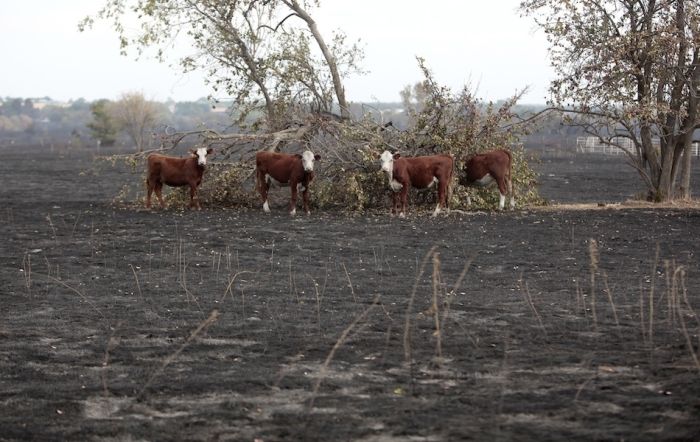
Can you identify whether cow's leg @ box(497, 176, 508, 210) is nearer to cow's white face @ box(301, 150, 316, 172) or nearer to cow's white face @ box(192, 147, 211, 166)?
cow's white face @ box(301, 150, 316, 172)

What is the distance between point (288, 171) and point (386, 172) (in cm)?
208

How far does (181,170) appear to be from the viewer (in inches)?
843

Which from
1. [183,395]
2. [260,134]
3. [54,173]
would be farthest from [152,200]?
[54,173]

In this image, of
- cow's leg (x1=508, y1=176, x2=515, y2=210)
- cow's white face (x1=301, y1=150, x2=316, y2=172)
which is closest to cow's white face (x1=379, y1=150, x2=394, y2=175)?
cow's white face (x1=301, y1=150, x2=316, y2=172)

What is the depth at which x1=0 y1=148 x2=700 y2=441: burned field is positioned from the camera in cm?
633

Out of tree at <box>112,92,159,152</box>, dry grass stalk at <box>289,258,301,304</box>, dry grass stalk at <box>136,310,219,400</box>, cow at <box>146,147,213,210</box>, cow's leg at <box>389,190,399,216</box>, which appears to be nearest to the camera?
dry grass stalk at <box>136,310,219,400</box>

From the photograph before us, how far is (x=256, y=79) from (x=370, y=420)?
1842cm

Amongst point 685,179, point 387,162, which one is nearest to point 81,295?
point 387,162

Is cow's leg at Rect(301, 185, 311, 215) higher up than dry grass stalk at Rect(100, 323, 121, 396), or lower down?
higher up

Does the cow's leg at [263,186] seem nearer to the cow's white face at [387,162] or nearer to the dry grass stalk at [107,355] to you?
the cow's white face at [387,162]

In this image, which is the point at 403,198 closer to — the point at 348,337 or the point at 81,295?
the point at 81,295

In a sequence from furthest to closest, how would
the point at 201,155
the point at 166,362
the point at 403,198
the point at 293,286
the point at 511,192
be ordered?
the point at 201,155 → the point at 511,192 → the point at 403,198 → the point at 293,286 → the point at 166,362

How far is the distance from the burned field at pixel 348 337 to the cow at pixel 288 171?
3917 mm

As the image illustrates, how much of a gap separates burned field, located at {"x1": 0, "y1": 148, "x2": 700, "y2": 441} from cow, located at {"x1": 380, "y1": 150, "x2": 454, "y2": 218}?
9.56 ft
